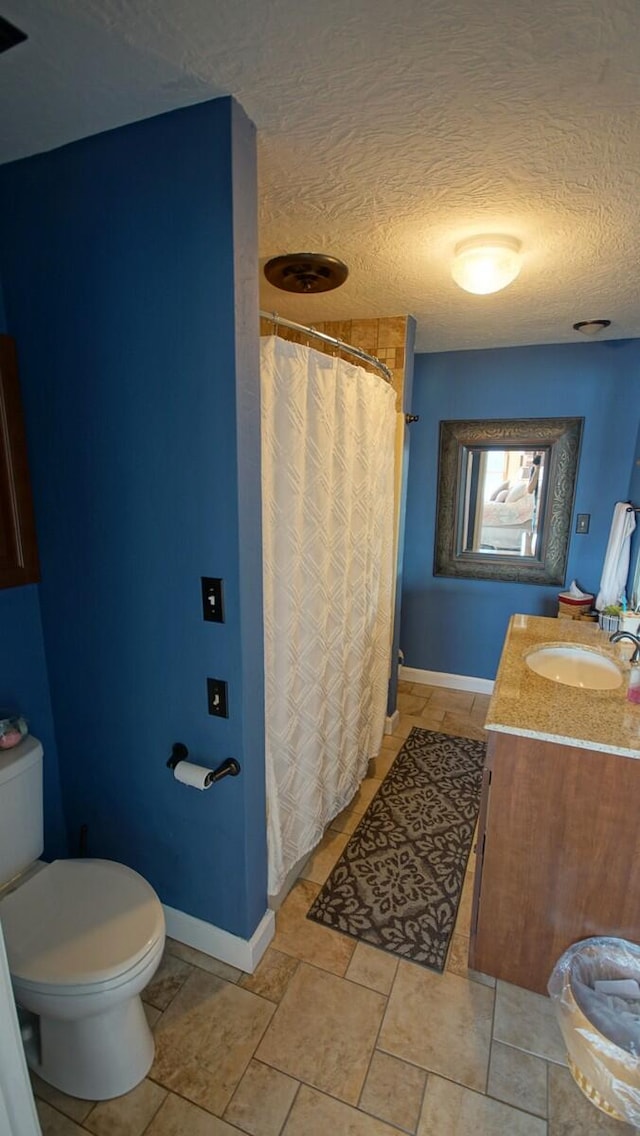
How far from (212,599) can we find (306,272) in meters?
1.38

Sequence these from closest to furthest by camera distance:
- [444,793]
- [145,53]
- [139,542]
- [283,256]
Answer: [145,53]
[139,542]
[283,256]
[444,793]

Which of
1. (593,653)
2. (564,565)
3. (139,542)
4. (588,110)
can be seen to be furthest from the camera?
(564,565)

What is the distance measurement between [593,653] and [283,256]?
79.2 inches

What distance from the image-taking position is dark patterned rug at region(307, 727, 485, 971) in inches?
65.6

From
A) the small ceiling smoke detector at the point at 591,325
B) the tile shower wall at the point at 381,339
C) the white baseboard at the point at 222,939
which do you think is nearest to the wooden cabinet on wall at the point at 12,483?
the white baseboard at the point at 222,939

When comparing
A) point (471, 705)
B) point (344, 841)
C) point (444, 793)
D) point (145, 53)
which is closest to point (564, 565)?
point (471, 705)

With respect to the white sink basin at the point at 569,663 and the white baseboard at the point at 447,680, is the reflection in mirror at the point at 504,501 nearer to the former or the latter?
the white baseboard at the point at 447,680

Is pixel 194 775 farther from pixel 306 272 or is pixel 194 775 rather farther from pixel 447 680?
pixel 447 680

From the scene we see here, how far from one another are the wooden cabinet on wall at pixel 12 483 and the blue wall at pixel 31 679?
0.08 m

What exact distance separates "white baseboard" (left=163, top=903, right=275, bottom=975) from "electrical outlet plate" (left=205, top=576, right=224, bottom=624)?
1057 mm

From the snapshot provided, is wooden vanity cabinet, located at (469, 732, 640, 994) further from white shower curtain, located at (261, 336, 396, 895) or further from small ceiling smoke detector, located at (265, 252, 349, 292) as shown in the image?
small ceiling smoke detector, located at (265, 252, 349, 292)

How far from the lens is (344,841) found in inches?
81.7

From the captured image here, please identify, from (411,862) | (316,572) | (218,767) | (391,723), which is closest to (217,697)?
(218,767)

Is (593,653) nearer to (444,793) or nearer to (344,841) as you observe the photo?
(444,793)
